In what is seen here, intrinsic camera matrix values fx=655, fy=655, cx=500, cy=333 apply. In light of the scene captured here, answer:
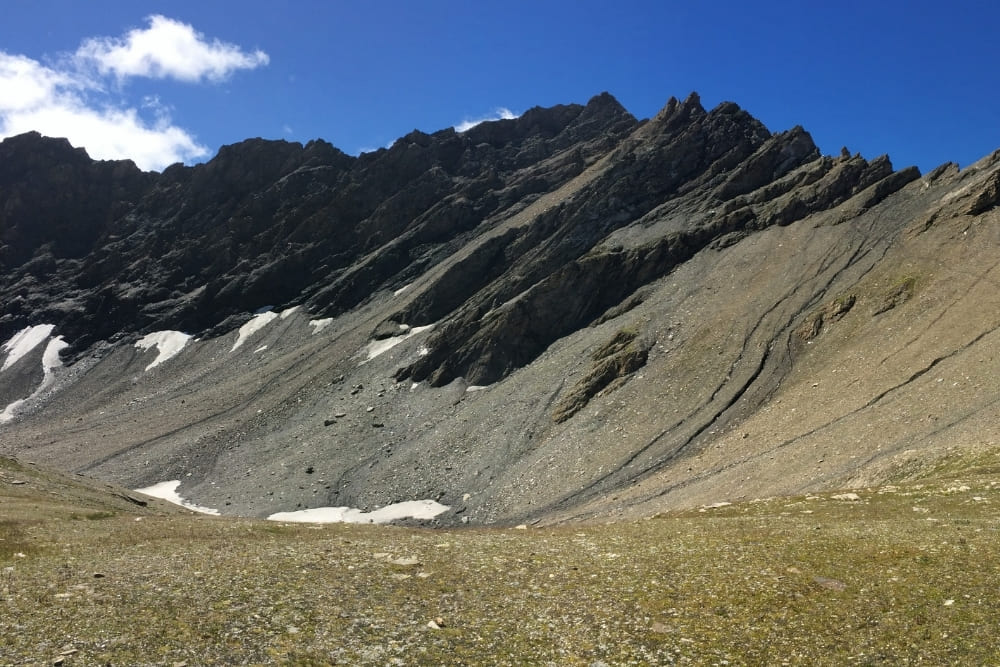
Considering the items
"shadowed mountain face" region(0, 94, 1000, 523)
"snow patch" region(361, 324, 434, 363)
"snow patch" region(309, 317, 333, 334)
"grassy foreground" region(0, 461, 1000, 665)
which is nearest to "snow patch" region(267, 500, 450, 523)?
"shadowed mountain face" region(0, 94, 1000, 523)

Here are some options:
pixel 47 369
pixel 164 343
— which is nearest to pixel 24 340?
pixel 47 369

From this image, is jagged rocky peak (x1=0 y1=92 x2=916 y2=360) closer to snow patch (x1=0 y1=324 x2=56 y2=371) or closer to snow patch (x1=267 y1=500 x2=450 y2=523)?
snow patch (x1=0 y1=324 x2=56 y2=371)

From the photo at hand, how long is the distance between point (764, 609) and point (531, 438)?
178 ft

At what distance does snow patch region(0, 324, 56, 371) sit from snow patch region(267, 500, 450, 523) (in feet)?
415

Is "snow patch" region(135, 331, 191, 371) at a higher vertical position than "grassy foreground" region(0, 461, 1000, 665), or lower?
higher

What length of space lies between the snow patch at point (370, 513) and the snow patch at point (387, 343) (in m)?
42.8

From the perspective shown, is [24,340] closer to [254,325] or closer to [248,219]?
[248,219]

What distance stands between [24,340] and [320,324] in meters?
81.8

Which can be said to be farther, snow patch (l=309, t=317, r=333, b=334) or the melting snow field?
the melting snow field

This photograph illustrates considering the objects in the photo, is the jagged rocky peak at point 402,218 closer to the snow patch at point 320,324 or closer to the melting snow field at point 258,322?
the snow patch at point 320,324

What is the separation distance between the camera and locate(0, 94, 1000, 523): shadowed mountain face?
55.2 meters

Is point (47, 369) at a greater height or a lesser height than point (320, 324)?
lesser

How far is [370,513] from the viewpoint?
64.7 m

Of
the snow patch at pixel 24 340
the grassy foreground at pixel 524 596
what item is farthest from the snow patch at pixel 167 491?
the snow patch at pixel 24 340
